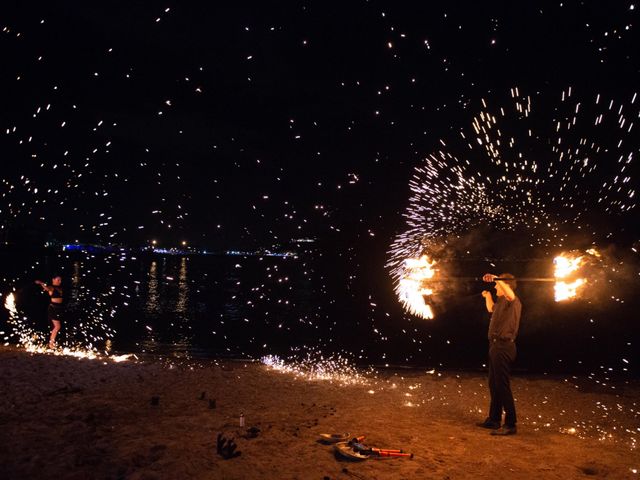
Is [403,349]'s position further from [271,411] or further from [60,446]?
[60,446]

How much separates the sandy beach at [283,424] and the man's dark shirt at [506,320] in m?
1.34

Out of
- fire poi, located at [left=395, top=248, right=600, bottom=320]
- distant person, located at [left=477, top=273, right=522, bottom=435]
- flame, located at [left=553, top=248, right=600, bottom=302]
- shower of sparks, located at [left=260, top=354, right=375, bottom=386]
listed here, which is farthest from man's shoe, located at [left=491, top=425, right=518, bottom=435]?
shower of sparks, located at [left=260, top=354, right=375, bottom=386]

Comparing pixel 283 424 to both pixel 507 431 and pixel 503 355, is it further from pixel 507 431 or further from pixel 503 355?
pixel 503 355

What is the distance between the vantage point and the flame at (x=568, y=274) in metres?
8.14

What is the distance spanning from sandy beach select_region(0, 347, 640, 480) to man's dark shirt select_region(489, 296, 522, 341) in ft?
4.39

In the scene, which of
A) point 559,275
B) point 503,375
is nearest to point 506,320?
point 503,375

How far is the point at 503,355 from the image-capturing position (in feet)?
21.1

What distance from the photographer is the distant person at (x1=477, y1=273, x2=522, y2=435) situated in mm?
6414

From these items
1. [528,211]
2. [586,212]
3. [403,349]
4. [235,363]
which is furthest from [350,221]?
[235,363]

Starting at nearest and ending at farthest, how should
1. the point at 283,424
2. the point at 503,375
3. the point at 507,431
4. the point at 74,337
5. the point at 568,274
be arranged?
1. the point at 507,431
2. the point at 503,375
3. the point at 283,424
4. the point at 568,274
5. the point at 74,337

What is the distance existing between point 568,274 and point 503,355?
2883mm

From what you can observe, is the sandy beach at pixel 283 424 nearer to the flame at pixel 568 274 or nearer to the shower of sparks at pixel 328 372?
the shower of sparks at pixel 328 372

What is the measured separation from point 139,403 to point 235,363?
460 centimetres

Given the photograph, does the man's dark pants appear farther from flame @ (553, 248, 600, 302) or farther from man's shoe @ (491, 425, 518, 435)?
flame @ (553, 248, 600, 302)
